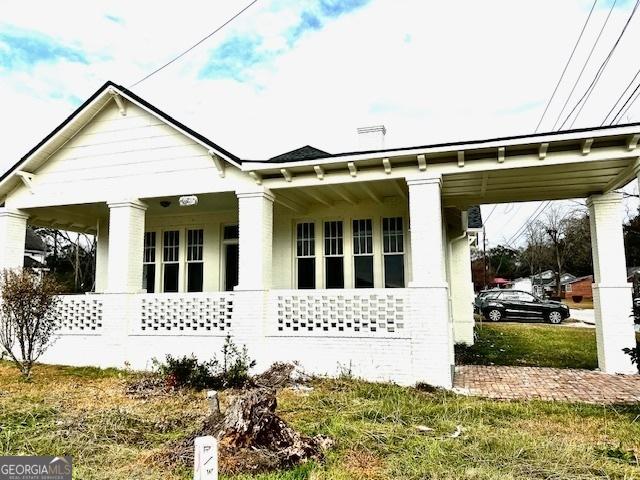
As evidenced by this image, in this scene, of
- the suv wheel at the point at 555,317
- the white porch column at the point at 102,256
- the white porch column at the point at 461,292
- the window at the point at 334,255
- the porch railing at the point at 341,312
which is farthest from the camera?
the suv wheel at the point at 555,317

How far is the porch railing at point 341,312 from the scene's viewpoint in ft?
25.3

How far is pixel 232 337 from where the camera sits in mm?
8336

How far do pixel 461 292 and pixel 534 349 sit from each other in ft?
7.88

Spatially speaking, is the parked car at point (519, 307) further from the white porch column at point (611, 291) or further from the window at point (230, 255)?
the window at point (230, 255)

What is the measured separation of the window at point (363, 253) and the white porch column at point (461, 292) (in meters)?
3.60

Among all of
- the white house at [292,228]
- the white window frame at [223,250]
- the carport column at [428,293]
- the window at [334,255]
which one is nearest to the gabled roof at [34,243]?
the white house at [292,228]

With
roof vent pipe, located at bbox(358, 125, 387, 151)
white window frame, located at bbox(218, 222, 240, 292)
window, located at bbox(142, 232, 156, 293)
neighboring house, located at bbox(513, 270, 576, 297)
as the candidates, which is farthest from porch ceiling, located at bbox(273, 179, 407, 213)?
neighboring house, located at bbox(513, 270, 576, 297)

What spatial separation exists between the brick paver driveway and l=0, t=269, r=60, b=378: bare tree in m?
7.71

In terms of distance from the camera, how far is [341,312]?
26.3 ft

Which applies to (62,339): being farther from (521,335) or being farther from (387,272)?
(521,335)

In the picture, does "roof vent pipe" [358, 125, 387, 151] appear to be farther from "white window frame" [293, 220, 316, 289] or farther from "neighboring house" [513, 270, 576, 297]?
"neighboring house" [513, 270, 576, 297]

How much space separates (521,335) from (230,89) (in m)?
12.7

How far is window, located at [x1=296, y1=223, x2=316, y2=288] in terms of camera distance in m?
10.7

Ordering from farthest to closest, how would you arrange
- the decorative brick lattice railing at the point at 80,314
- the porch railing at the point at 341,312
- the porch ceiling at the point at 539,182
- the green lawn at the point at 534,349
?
the green lawn at the point at 534,349
the decorative brick lattice railing at the point at 80,314
the porch railing at the point at 341,312
the porch ceiling at the point at 539,182
